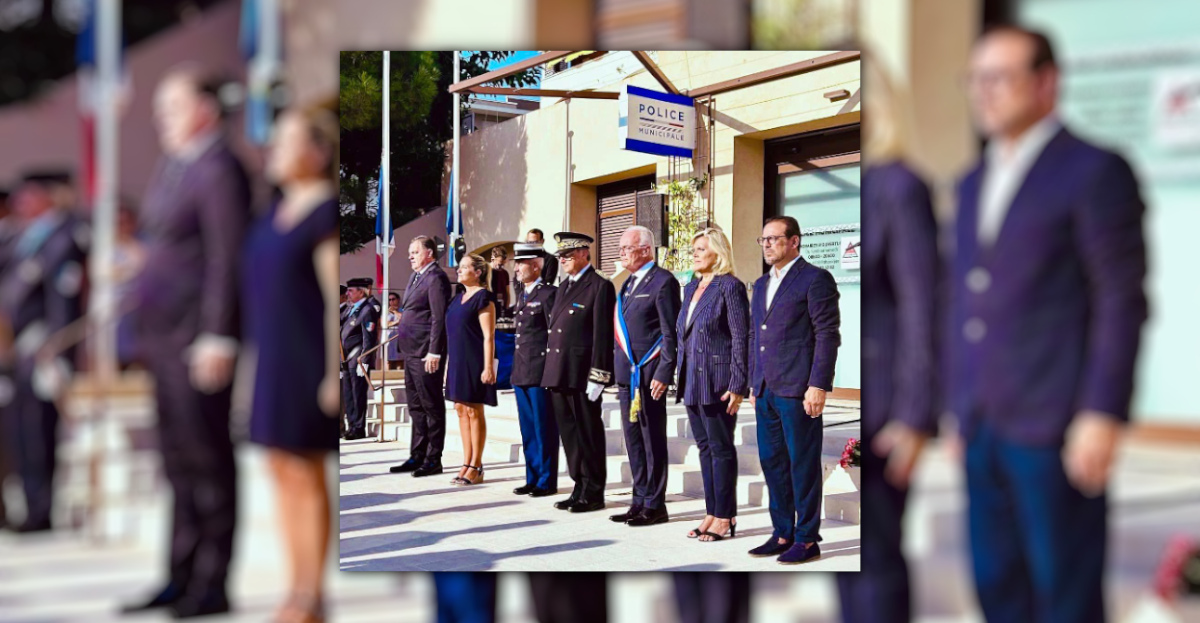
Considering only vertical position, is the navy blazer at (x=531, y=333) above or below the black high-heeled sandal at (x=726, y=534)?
above

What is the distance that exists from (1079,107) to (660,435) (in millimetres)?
2173

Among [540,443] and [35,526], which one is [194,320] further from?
[540,443]

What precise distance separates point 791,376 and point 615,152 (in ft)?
3.80

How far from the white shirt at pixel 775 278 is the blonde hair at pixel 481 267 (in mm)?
1398

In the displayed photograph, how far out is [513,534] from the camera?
164 inches

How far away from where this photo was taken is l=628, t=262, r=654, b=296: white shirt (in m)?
4.21

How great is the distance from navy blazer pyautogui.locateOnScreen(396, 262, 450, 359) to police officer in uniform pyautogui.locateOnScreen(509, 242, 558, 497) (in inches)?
12.9

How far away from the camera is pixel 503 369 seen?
4.83 m

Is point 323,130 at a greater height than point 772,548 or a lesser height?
greater

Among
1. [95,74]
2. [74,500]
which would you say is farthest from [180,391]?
[95,74]

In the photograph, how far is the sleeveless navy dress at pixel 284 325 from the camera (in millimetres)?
2668

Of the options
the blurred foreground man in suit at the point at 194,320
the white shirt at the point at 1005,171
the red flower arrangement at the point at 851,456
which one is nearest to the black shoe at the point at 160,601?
the blurred foreground man in suit at the point at 194,320

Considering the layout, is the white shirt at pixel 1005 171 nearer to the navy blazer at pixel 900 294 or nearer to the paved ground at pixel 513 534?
the navy blazer at pixel 900 294

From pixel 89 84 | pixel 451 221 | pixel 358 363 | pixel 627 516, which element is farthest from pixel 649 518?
pixel 89 84
